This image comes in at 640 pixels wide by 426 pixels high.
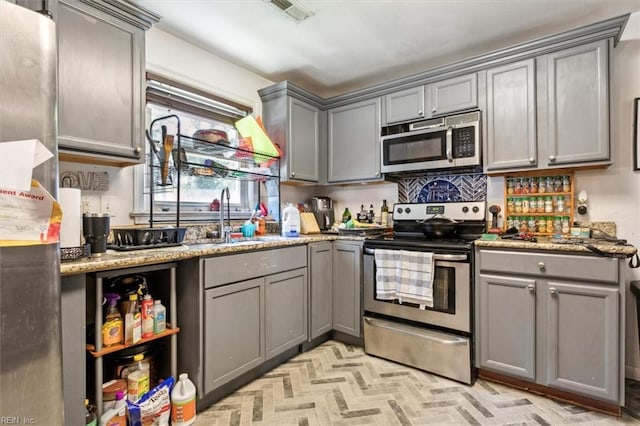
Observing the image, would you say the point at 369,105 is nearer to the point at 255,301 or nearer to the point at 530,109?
the point at 530,109

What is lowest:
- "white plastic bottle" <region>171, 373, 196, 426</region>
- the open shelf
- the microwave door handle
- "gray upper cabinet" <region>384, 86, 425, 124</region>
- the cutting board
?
"white plastic bottle" <region>171, 373, 196, 426</region>

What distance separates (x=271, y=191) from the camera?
3023 mm

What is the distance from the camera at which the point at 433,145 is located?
102 inches

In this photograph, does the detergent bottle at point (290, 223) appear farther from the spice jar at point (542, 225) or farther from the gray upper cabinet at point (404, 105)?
the spice jar at point (542, 225)

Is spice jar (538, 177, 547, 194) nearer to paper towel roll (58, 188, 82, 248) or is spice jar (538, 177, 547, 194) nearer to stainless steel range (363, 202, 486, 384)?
stainless steel range (363, 202, 486, 384)

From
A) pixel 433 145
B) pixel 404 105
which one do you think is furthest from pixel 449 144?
pixel 404 105

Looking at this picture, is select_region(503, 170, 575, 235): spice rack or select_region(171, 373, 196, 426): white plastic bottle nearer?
select_region(171, 373, 196, 426): white plastic bottle

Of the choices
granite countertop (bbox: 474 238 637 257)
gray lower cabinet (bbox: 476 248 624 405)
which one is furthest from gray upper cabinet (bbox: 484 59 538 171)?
gray lower cabinet (bbox: 476 248 624 405)

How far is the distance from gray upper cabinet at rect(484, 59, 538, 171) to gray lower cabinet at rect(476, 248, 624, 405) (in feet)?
2.41

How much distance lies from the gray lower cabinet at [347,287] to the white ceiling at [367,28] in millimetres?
1613

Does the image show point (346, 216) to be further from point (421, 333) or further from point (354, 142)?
point (421, 333)

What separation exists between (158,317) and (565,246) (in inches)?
91.0

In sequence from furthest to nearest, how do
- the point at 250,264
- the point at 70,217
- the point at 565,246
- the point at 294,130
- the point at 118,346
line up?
1. the point at 294,130
2. the point at 250,264
3. the point at 565,246
4. the point at 118,346
5. the point at 70,217

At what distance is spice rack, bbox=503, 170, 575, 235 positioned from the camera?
7.54 feet
